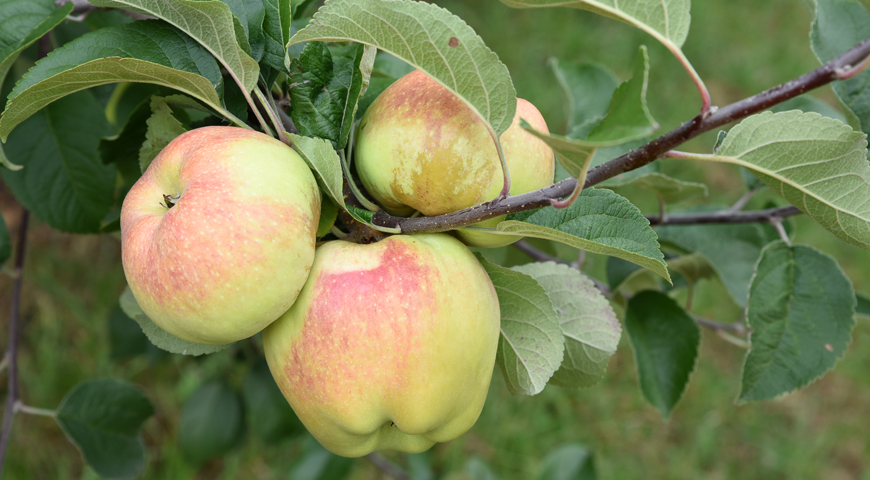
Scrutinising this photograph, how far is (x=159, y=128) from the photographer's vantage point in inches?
28.5

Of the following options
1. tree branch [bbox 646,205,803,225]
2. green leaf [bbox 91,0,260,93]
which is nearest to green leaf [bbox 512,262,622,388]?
tree branch [bbox 646,205,803,225]

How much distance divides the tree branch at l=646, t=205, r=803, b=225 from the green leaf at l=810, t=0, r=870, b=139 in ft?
0.64

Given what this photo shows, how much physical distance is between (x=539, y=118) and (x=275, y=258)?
0.33 m

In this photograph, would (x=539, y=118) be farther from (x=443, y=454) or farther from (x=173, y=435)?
(x=173, y=435)

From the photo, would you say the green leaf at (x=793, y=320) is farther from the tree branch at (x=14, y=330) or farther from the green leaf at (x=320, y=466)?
the tree branch at (x=14, y=330)

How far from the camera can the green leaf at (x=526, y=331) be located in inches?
28.2

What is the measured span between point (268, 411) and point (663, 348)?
88 centimetres

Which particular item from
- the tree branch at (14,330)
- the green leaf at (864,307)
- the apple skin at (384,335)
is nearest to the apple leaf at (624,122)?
the apple skin at (384,335)

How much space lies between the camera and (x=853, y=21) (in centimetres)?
95

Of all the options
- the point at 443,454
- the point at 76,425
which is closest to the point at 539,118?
the point at 76,425

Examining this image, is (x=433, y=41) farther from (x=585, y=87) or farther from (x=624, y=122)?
(x=585, y=87)

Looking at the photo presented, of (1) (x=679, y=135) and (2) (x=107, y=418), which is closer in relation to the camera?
(1) (x=679, y=135)

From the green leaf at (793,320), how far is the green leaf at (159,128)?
0.84 m


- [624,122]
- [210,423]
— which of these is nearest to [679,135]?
[624,122]
